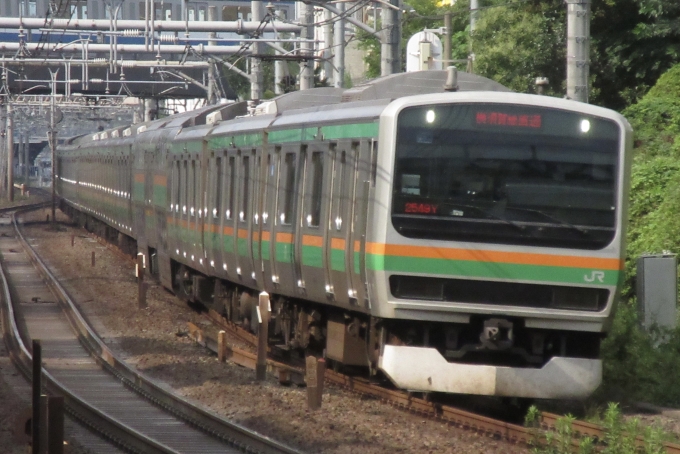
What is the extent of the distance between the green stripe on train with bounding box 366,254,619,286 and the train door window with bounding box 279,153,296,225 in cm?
278

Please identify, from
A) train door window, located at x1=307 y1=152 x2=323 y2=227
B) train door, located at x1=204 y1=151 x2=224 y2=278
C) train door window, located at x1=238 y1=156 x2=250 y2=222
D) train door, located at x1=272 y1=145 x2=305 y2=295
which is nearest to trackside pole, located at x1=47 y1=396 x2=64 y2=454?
train door window, located at x1=307 y1=152 x2=323 y2=227

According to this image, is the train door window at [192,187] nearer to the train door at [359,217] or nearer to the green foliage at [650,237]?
the green foliage at [650,237]

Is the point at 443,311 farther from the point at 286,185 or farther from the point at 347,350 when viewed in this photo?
the point at 286,185

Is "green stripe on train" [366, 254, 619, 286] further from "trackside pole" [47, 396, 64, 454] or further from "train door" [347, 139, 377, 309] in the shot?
"trackside pole" [47, 396, 64, 454]

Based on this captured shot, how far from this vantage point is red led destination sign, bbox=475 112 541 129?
32.4 ft

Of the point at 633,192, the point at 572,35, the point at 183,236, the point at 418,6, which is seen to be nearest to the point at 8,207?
the point at 418,6

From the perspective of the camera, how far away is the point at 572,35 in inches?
483

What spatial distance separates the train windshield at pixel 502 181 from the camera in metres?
9.78

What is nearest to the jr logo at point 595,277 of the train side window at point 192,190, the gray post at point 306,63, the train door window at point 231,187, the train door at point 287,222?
the train door at point 287,222

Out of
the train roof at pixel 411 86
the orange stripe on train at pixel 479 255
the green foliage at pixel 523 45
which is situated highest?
the green foliage at pixel 523 45

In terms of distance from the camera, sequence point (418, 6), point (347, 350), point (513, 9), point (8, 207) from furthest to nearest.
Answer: point (8, 207) < point (418, 6) < point (513, 9) < point (347, 350)

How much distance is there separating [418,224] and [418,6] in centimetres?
3509

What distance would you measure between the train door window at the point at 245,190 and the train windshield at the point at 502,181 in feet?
15.0

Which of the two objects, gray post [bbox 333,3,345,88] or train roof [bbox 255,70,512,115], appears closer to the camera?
train roof [bbox 255,70,512,115]
